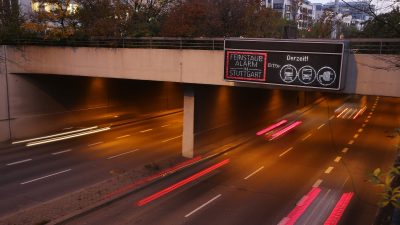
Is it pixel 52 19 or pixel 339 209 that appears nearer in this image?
pixel 339 209

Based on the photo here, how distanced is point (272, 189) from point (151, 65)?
32.0 feet

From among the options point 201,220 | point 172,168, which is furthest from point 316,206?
point 172,168

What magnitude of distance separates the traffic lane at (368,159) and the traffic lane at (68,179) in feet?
34.4

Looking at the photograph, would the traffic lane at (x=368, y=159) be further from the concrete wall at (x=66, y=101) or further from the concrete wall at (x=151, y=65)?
the concrete wall at (x=66, y=101)

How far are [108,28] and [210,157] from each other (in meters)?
11.1

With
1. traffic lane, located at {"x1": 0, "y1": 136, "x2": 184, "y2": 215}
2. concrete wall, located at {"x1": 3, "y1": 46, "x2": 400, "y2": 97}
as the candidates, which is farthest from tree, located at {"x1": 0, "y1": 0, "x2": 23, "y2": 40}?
traffic lane, located at {"x1": 0, "y1": 136, "x2": 184, "y2": 215}

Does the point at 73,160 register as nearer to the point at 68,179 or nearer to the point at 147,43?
the point at 68,179

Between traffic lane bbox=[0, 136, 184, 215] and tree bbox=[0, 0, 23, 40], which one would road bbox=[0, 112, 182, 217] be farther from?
tree bbox=[0, 0, 23, 40]

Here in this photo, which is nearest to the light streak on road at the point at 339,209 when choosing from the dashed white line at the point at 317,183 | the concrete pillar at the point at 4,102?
the dashed white line at the point at 317,183

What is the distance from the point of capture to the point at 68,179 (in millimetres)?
18359

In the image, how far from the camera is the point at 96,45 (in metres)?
24.4

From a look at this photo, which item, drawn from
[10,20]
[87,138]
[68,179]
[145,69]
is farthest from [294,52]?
[10,20]

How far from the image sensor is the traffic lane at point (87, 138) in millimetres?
22908

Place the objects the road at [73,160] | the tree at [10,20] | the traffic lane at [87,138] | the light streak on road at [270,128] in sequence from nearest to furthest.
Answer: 1. the road at [73,160]
2. the traffic lane at [87,138]
3. the tree at [10,20]
4. the light streak on road at [270,128]
